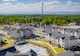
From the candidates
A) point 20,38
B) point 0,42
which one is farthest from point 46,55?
point 20,38

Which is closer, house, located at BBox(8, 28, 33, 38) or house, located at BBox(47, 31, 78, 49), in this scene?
house, located at BBox(47, 31, 78, 49)

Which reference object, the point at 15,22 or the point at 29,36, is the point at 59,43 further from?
the point at 15,22

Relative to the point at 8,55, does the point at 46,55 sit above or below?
below

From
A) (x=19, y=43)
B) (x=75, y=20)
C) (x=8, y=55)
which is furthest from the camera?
(x=75, y=20)

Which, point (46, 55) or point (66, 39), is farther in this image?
point (66, 39)

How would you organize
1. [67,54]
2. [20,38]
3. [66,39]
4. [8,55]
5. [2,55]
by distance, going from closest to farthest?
[8,55] < [67,54] < [2,55] < [66,39] < [20,38]

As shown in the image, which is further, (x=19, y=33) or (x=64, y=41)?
(x=19, y=33)

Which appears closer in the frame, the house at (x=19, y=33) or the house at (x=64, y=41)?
the house at (x=64, y=41)

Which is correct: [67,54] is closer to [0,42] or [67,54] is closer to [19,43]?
Result: [19,43]

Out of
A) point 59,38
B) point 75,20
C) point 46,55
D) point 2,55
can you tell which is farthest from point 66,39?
point 75,20
